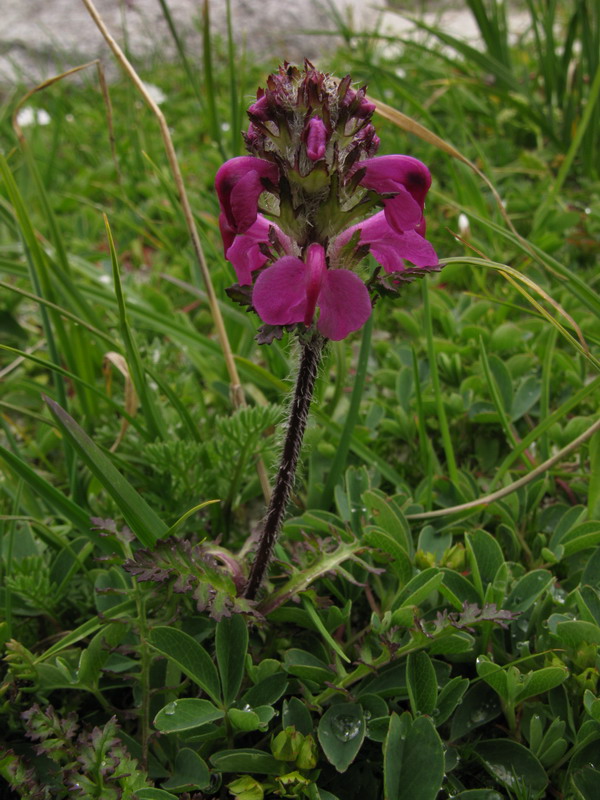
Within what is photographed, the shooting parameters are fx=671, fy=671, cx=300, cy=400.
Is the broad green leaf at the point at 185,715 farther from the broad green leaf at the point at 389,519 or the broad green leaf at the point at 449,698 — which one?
the broad green leaf at the point at 389,519

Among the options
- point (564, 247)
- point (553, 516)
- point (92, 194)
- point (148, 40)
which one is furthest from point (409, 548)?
point (148, 40)

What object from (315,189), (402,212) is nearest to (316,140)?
(315,189)

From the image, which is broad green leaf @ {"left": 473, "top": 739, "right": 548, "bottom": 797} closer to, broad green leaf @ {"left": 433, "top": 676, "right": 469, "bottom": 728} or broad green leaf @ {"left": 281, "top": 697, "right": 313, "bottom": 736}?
broad green leaf @ {"left": 433, "top": 676, "right": 469, "bottom": 728}

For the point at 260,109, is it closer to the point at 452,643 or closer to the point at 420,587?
the point at 420,587

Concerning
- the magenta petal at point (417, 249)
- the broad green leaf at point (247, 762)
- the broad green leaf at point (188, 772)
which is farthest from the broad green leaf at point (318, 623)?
the magenta petal at point (417, 249)

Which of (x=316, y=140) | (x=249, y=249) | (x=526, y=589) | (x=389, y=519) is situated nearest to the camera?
(x=316, y=140)
